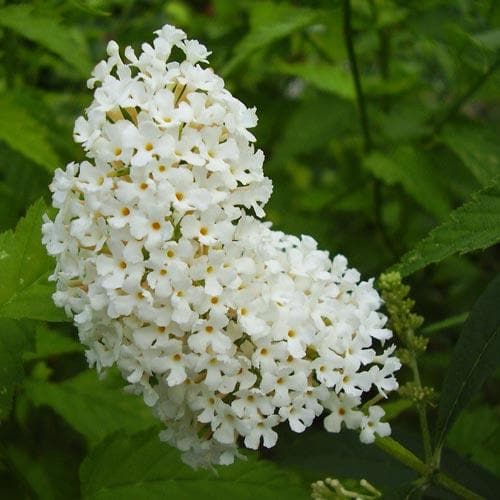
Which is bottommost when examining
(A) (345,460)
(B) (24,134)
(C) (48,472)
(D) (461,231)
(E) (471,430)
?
(C) (48,472)

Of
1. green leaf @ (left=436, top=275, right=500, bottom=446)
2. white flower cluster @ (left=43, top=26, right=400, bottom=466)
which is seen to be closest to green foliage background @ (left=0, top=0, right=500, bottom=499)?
green leaf @ (left=436, top=275, right=500, bottom=446)

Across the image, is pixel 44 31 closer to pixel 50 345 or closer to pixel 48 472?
pixel 50 345

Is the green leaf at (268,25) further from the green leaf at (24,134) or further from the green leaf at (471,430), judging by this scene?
the green leaf at (471,430)

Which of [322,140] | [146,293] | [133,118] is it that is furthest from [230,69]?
[146,293]

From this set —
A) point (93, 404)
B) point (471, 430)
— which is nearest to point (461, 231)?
point (471, 430)

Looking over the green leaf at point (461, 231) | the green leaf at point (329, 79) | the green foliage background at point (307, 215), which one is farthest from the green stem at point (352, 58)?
the green leaf at point (461, 231)

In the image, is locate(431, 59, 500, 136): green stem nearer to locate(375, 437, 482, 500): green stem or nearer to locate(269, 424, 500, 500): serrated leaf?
locate(269, 424, 500, 500): serrated leaf

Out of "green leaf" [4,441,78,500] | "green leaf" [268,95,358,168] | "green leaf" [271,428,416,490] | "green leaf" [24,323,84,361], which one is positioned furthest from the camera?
"green leaf" [268,95,358,168]
